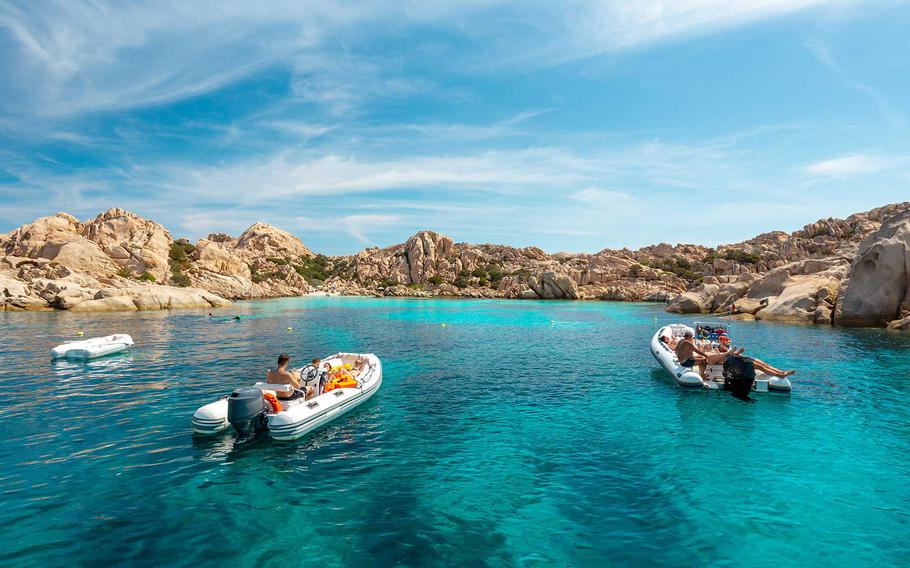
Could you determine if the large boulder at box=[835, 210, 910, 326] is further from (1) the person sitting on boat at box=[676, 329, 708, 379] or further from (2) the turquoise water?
(1) the person sitting on boat at box=[676, 329, 708, 379]

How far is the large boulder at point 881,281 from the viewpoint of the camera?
3984cm

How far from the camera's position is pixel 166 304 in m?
64.0

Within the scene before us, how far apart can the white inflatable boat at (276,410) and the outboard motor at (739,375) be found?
1508 centimetres

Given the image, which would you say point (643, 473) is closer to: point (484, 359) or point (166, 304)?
point (484, 359)

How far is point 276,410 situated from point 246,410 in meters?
1.14

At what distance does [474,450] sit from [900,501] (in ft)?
31.9

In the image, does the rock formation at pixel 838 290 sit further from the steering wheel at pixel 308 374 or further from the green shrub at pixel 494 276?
the green shrub at pixel 494 276

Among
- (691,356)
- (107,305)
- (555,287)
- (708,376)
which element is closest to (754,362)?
(708,376)

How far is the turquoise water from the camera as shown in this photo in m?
8.25

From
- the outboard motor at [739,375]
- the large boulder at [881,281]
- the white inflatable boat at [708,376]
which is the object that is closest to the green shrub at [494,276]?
the large boulder at [881,281]

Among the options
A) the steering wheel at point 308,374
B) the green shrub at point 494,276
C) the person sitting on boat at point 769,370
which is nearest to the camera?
the steering wheel at point 308,374

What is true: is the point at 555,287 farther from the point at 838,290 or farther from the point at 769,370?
the point at 769,370

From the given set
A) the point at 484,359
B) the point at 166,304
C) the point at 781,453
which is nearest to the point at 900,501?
the point at 781,453

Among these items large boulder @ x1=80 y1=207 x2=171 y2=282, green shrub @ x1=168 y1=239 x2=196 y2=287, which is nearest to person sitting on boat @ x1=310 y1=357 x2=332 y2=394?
green shrub @ x1=168 y1=239 x2=196 y2=287
